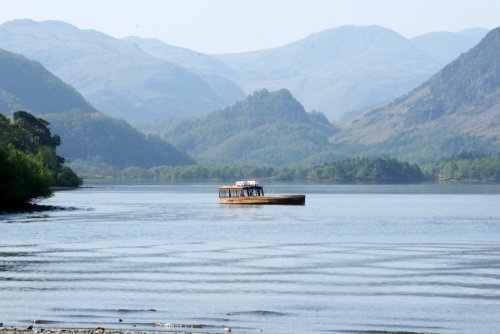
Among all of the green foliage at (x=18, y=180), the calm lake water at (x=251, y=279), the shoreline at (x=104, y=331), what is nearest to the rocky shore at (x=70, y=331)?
the shoreline at (x=104, y=331)

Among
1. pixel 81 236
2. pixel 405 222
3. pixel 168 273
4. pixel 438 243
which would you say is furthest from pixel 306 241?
pixel 405 222

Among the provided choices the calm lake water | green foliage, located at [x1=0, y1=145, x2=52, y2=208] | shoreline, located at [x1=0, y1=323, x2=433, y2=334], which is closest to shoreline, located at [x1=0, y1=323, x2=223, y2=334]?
shoreline, located at [x1=0, y1=323, x2=433, y2=334]

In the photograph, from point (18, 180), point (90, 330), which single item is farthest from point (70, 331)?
point (18, 180)

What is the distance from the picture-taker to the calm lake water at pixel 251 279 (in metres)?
62.2

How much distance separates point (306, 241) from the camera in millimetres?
124000

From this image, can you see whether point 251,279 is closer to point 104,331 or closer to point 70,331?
point 104,331

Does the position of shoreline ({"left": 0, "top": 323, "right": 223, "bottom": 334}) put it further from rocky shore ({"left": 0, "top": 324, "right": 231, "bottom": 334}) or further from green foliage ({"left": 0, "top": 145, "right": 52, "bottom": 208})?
green foliage ({"left": 0, "top": 145, "right": 52, "bottom": 208})

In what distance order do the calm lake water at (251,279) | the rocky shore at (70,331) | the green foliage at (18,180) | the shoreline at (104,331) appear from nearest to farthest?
the rocky shore at (70,331), the shoreline at (104,331), the calm lake water at (251,279), the green foliage at (18,180)

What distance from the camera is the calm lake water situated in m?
62.2

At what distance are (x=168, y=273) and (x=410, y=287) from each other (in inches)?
799

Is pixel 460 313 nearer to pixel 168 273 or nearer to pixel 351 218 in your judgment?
pixel 168 273

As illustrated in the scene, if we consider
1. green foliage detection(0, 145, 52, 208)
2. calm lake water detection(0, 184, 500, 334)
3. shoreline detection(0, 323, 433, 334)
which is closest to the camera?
shoreline detection(0, 323, 433, 334)

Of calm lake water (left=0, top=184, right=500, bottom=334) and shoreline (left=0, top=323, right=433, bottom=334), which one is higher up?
calm lake water (left=0, top=184, right=500, bottom=334)

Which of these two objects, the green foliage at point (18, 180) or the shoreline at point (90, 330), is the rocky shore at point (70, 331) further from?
the green foliage at point (18, 180)
